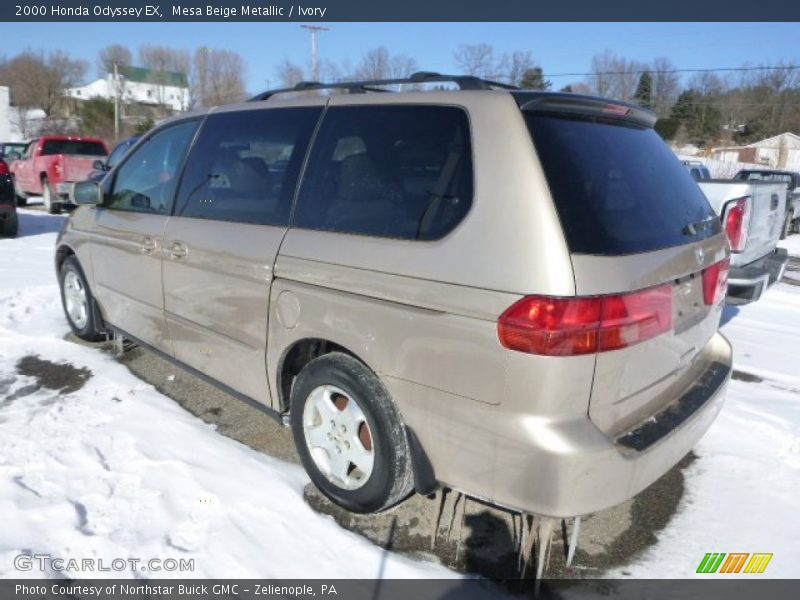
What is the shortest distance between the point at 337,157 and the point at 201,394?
7.04ft

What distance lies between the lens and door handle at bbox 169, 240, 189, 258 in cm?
342

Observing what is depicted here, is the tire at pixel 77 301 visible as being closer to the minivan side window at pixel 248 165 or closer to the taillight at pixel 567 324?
the minivan side window at pixel 248 165

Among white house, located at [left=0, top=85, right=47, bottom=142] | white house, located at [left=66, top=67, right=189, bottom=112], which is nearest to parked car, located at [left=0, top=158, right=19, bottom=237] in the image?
white house, located at [left=0, top=85, right=47, bottom=142]

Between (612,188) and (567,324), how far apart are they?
665 mm

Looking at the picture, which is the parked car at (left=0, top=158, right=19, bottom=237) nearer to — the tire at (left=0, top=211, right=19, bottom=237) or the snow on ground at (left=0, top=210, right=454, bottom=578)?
the tire at (left=0, top=211, right=19, bottom=237)

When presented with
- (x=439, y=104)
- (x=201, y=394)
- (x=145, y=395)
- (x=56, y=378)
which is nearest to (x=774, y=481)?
(x=439, y=104)

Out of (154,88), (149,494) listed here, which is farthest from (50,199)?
(154,88)

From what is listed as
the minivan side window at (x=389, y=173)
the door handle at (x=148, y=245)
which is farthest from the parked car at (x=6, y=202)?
the minivan side window at (x=389, y=173)

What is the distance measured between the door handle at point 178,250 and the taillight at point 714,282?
273 cm

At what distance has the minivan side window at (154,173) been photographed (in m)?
3.70

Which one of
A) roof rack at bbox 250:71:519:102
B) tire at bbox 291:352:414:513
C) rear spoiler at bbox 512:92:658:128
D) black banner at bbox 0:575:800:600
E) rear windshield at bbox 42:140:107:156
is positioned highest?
rear windshield at bbox 42:140:107:156

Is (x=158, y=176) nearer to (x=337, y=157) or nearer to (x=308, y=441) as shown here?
(x=337, y=157)

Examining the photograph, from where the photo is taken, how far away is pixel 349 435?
105 inches

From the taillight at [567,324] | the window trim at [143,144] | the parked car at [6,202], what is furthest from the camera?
the parked car at [6,202]
